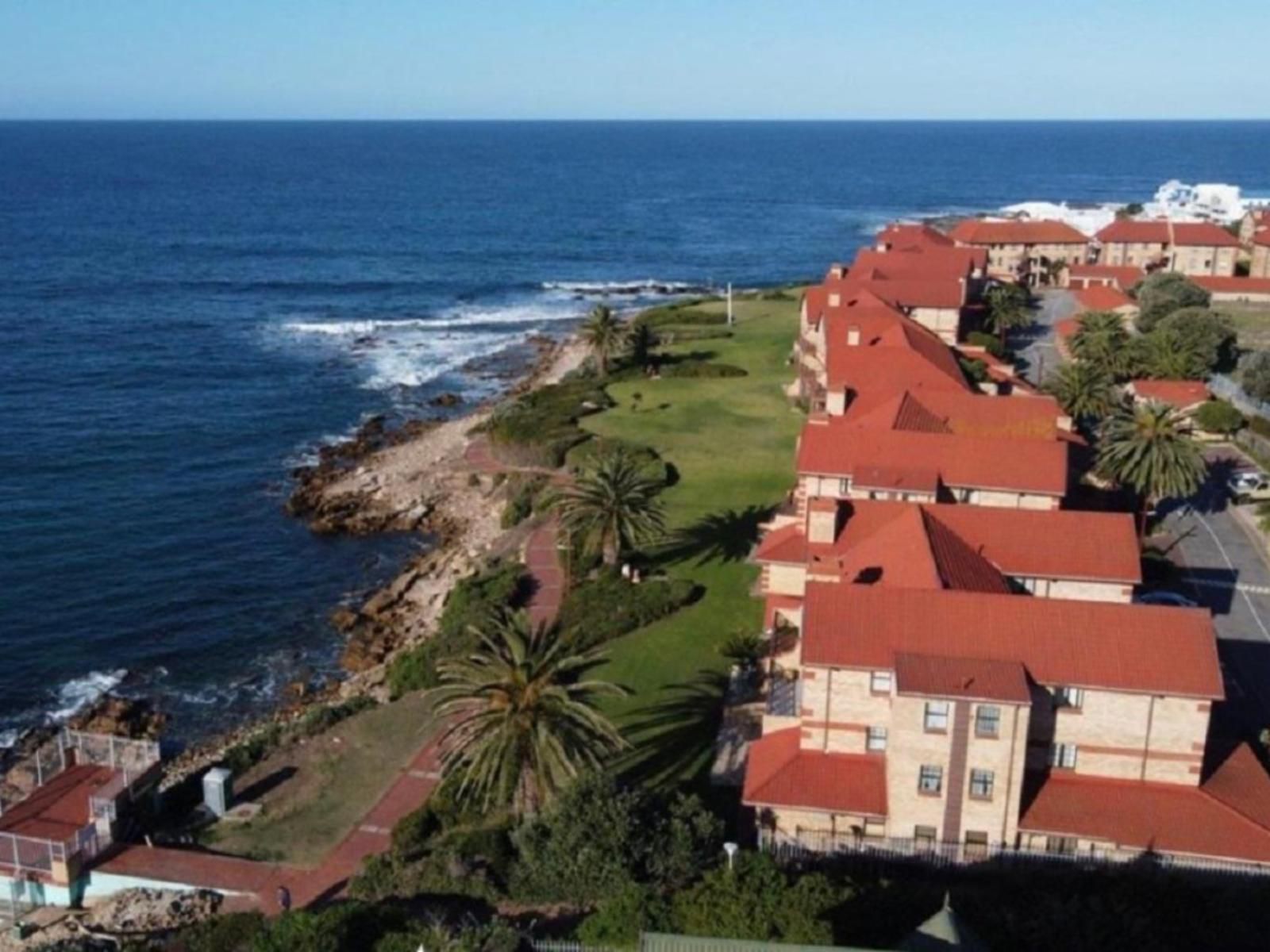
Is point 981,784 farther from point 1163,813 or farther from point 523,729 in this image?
point 523,729

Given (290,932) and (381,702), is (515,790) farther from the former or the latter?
(381,702)

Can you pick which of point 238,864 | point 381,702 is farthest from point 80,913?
point 381,702

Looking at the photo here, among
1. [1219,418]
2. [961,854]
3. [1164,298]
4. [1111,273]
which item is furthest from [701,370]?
[961,854]

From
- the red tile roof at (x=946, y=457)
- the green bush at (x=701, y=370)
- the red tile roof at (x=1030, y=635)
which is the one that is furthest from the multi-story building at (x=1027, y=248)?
the red tile roof at (x=1030, y=635)

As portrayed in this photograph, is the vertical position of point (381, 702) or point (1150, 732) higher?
point (1150, 732)

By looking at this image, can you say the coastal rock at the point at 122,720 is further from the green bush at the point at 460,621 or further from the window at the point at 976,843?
the window at the point at 976,843

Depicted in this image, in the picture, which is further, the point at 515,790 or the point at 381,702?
the point at 381,702

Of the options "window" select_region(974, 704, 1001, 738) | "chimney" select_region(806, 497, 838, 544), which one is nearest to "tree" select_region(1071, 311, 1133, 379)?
"chimney" select_region(806, 497, 838, 544)
